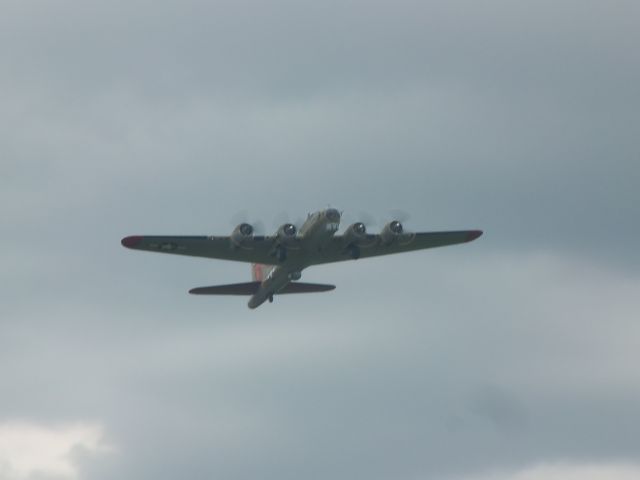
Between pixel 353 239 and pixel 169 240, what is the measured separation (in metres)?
11.2

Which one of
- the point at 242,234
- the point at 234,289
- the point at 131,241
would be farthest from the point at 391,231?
the point at 131,241

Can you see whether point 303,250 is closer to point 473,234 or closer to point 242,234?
point 242,234

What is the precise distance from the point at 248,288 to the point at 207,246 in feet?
17.6

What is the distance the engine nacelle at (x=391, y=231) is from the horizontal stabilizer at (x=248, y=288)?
19.2 ft

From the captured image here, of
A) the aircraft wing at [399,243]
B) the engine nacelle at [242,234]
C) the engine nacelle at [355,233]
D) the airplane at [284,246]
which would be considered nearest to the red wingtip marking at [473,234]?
the aircraft wing at [399,243]

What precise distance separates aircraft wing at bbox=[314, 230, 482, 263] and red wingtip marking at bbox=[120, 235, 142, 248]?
37.0ft

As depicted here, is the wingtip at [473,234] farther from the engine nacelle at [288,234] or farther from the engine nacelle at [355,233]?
the engine nacelle at [288,234]

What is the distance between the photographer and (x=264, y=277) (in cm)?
10825

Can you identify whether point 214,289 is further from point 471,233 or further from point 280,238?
point 471,233

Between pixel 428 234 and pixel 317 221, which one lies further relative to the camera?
pixel 428 234

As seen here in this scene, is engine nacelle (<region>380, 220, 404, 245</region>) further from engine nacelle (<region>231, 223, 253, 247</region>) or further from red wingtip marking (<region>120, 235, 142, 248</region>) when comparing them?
red wingtip marking (<region>120, 235, 142, 248</region>)

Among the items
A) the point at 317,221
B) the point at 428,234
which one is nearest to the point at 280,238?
the point at 317,221

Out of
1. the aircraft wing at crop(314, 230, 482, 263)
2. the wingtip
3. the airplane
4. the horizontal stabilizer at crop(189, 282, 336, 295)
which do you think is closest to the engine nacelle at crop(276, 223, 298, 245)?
the airplane

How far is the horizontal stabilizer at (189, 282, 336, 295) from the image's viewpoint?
106544mm
